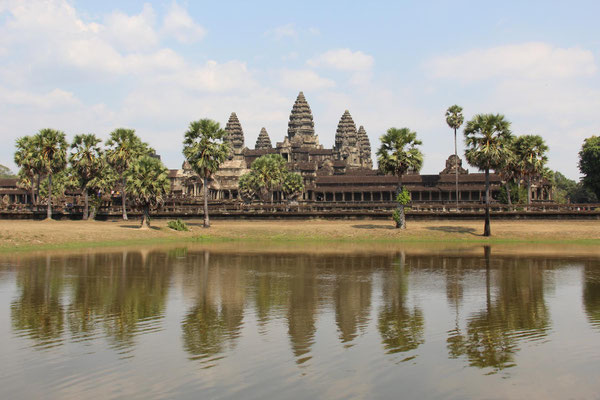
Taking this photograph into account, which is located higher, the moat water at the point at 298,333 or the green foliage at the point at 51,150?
the green foliage at the point at 51,150

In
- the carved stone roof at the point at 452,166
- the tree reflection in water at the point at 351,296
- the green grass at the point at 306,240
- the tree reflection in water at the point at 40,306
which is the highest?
the carved stone roof at the point at 452,166

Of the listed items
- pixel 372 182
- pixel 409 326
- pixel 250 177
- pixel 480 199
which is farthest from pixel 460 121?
pixel 409 326

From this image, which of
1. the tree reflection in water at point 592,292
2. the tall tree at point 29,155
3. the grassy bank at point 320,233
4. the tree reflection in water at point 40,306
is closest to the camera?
the tree reflection in water at point 40,306

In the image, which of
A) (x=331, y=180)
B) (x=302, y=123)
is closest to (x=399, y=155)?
(x=331, y=180)

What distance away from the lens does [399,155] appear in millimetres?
61500

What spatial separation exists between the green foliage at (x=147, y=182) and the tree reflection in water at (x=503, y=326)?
41.2 meters

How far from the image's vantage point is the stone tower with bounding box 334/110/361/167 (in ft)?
591

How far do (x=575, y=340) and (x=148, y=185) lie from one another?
5111 cm

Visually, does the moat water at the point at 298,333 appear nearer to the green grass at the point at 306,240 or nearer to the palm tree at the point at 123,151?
the green grass at the point at 306,240

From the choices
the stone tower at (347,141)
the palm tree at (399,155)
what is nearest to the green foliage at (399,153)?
the palm tree at (399,155)

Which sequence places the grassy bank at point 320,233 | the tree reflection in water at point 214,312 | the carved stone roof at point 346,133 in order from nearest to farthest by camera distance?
the tree reflection in water at point 214,312 < the grassy bank at point 320,233 < the carved stone roof at point 346,133

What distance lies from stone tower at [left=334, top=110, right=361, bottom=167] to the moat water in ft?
488

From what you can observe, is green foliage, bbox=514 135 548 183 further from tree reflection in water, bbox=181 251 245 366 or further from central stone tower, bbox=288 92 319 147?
central stone tower, bbox=288 92 319 147

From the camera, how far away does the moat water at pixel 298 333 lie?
12.0m
